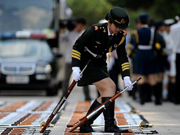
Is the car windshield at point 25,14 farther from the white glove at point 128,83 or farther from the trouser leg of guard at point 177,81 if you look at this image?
the white glove at point 128,83

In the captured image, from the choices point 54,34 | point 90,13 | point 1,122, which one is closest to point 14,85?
point 54,34

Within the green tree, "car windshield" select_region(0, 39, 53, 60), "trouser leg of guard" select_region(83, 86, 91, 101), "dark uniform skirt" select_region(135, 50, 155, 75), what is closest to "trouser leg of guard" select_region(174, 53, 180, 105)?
"dark uniform skirt" select_region(135, 50, 155, 75)

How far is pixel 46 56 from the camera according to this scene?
16594 mm

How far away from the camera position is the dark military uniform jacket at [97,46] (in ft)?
24.5

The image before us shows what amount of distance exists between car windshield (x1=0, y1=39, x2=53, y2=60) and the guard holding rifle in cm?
875

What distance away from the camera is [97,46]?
7.55m

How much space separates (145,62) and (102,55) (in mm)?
5263

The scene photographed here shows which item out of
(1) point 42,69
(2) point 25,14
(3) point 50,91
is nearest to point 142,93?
(1) point 42,69

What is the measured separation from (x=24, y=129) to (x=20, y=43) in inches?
367

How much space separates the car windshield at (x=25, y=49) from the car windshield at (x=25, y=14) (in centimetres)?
148

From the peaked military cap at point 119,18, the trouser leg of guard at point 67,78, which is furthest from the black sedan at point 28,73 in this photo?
the peaked military cap at point 119,18

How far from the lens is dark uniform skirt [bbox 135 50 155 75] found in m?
12.8

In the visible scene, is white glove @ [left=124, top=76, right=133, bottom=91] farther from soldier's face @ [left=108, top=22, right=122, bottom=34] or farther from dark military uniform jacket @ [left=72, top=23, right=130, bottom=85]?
soldier's face @ [left=108, top=22, right=122, bottom=34]

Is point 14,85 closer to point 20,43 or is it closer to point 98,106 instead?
point 20,43
